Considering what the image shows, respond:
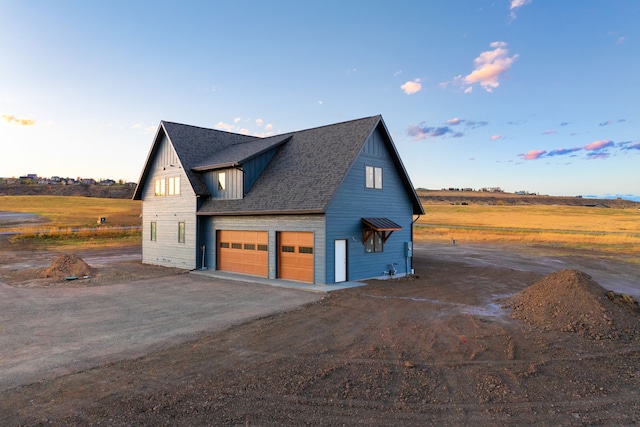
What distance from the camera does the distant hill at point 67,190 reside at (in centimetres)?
12275

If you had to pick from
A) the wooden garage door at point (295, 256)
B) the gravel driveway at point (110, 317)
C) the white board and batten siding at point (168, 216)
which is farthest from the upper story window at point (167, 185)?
the wooden garage door at point (295, 256)

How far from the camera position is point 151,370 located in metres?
8.14

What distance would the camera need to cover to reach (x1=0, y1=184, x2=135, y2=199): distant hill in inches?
4833

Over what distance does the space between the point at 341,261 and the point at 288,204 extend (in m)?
3.70

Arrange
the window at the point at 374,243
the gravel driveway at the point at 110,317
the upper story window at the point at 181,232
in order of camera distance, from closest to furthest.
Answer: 1. the gravel driveway at the point at 110,317
2. the window at the point at 374,243
3. the upper story window at the point at 181,232

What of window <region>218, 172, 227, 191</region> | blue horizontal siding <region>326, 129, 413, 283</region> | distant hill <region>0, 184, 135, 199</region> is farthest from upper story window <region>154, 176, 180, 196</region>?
distant hill <region>0, 184, 135, 199</region>

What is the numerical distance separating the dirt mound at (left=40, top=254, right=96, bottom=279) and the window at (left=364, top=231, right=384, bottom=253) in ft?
49.0

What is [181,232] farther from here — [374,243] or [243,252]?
[374,243]

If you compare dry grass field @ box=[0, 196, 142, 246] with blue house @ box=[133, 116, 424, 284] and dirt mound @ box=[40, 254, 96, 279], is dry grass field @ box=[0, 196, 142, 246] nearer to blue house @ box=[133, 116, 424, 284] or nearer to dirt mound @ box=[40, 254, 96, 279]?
dirt mound @ box=[40, 254, 96, 279]

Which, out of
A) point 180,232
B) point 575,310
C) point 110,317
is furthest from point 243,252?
point 575,310

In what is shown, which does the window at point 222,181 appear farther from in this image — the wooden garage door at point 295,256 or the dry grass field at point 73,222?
the dry grass field at point 73,222

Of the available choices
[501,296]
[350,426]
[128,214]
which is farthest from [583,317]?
[128,214]

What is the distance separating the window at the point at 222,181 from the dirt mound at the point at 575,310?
15898mm

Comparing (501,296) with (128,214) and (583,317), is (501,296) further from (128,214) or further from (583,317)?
(128,214)
